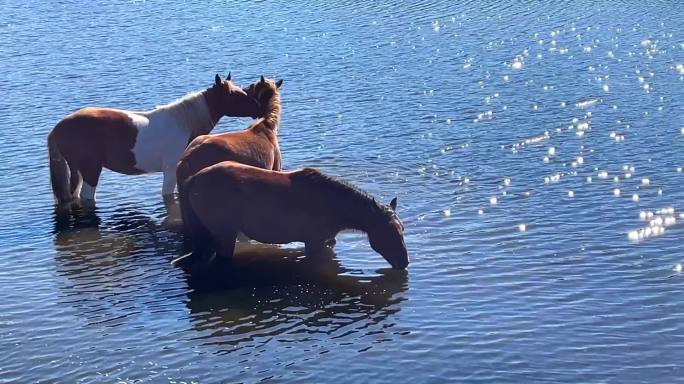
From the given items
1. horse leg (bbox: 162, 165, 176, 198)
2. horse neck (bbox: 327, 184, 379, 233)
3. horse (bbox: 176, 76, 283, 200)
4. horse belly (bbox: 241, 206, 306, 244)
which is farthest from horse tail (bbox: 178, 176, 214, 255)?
horse leg (bbox: 162, 165, 176, 198)

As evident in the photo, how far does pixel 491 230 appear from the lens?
49.0 ft

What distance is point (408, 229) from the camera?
15016 mm

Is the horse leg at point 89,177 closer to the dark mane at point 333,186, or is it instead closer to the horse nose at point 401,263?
the dark mane at point 333,186

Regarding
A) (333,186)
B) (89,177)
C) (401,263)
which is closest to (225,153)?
(333,186)

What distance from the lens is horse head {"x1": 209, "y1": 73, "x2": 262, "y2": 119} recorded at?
17.0m

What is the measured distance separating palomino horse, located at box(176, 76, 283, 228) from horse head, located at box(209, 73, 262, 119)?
1018mm

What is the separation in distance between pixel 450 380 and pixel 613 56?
17.0m

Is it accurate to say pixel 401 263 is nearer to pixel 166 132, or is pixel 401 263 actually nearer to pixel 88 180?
pixel 166 132

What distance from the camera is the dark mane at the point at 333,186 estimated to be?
1359 centimetres

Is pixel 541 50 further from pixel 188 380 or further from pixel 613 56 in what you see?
pixel 188 380

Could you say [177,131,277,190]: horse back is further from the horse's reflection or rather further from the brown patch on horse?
the brown patch on horse

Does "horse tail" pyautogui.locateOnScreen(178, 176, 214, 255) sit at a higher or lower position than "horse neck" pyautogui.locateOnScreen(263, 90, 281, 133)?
lower

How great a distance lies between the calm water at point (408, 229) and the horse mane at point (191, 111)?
1298 mm

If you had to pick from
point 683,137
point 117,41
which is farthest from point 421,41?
point 683,137
